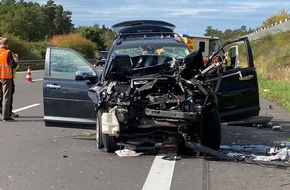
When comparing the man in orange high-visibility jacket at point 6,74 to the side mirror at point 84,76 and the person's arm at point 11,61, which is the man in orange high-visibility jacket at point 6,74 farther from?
the side mirror at point 84,76

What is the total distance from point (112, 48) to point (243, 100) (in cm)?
255

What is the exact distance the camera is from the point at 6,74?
12.0 m

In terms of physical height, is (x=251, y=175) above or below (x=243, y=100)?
below

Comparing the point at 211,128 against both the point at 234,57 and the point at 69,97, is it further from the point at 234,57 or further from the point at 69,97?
the point at 234,57

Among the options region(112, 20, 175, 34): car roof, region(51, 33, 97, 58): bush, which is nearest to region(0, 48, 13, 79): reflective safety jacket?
region(112, 20, 175, 34): car roof

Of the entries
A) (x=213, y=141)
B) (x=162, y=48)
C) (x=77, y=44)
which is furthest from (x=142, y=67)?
(x=77, y=44)

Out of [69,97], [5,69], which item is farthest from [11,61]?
[69,97]

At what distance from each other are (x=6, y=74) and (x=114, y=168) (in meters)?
6.05

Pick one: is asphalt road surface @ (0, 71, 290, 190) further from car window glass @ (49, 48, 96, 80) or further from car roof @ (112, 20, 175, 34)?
car roof @ (112, 20, 175, 34)

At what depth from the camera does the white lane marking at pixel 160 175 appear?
590 centimetres

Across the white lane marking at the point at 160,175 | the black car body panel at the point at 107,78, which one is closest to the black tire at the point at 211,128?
the black car body panel at the point at 107,78

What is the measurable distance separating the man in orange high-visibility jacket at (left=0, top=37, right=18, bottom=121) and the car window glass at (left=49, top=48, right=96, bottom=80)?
9.74 feet

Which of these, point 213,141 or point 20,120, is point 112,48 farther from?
point 20,120

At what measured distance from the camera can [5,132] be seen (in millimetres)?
9938
